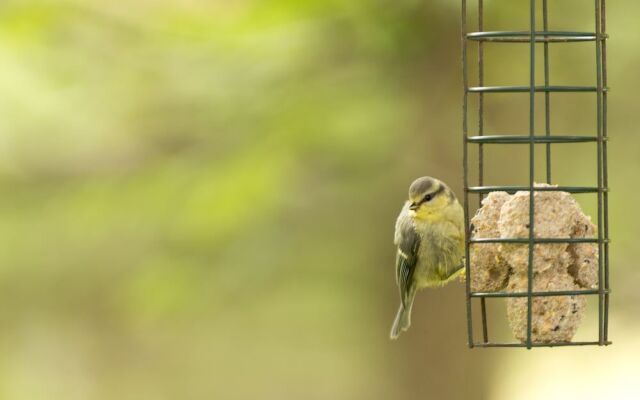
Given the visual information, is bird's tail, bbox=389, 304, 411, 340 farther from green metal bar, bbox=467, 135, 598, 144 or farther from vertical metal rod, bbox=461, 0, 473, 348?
green metal bar, bbox=467, 135, 598, 144

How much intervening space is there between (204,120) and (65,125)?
115cm

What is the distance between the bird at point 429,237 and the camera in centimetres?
662

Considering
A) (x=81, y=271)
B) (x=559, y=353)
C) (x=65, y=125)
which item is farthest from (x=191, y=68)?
(x=559, y=353)

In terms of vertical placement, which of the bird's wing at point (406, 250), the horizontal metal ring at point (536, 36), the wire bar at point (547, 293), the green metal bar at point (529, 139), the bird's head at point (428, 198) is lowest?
the wire bar at point (547, 293)

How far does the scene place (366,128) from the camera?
30.8 ft

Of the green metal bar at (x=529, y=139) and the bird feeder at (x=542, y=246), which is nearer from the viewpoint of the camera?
the green metal bar at (x=529, y=139)

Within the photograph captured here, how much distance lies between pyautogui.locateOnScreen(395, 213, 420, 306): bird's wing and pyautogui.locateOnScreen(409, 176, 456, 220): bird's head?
319mm

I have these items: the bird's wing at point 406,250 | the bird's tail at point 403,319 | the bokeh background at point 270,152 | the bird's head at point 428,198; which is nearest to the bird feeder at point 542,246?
the bird's head at point 428,198

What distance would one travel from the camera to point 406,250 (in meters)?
7.17

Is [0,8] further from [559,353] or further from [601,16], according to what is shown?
[559,353]

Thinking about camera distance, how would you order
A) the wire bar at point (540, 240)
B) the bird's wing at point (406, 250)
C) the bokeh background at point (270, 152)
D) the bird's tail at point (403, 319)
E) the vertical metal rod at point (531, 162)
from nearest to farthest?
the vertical metal rod at point (531, 162)
the wire bar at point (540, 240)
the bird's wing at point (406, 250)
the bird's tail at point (403, 319)
the bokeh background at point (270, 152)

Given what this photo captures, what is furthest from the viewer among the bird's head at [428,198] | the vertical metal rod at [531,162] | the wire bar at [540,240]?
the bird's head at [428,198]

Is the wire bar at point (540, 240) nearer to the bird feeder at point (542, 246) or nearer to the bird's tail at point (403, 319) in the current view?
the bird feeder at point (542, 246)

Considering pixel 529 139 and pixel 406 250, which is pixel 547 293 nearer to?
pixel 529 139
